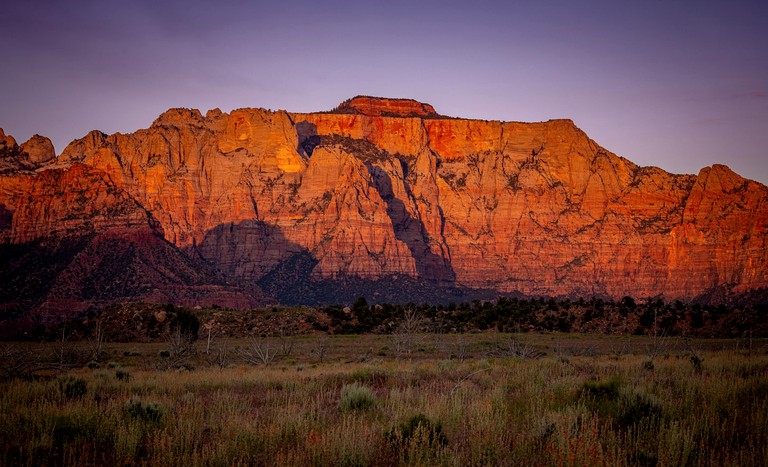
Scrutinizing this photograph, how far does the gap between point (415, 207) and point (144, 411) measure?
162897mm

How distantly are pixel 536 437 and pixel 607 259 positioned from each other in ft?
523

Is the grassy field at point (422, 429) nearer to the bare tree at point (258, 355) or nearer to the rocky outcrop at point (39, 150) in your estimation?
Result: the bare tree at point (258, 355)

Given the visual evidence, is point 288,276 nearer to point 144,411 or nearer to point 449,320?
point 449,320

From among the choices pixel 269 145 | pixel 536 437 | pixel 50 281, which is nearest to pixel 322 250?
pixel 269 145

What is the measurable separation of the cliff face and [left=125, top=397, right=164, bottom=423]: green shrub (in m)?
124

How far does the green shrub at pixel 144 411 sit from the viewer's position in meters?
8.51

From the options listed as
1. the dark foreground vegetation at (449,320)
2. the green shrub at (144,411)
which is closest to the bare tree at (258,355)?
the green shrub at (144,411)

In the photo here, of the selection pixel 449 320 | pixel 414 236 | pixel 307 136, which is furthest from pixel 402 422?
pixel 307 136

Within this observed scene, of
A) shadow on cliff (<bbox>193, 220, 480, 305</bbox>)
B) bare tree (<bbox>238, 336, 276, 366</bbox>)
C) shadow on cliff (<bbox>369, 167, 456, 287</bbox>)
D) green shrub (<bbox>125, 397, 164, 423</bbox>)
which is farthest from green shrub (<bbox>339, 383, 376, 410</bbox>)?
shadow on cliff (<bbox>369, 167, 456, 287</bbox>)

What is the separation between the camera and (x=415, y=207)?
171 m

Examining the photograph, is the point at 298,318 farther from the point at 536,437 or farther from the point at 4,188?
the point at 4,188

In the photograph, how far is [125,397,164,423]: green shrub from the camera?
851 cm

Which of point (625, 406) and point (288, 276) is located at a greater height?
point (625, 406)

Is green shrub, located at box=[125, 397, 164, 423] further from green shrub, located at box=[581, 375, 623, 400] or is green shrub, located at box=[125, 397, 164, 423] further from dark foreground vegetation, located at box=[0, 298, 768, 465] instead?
green shrub, located at box=[581, 375, 623, 400]
